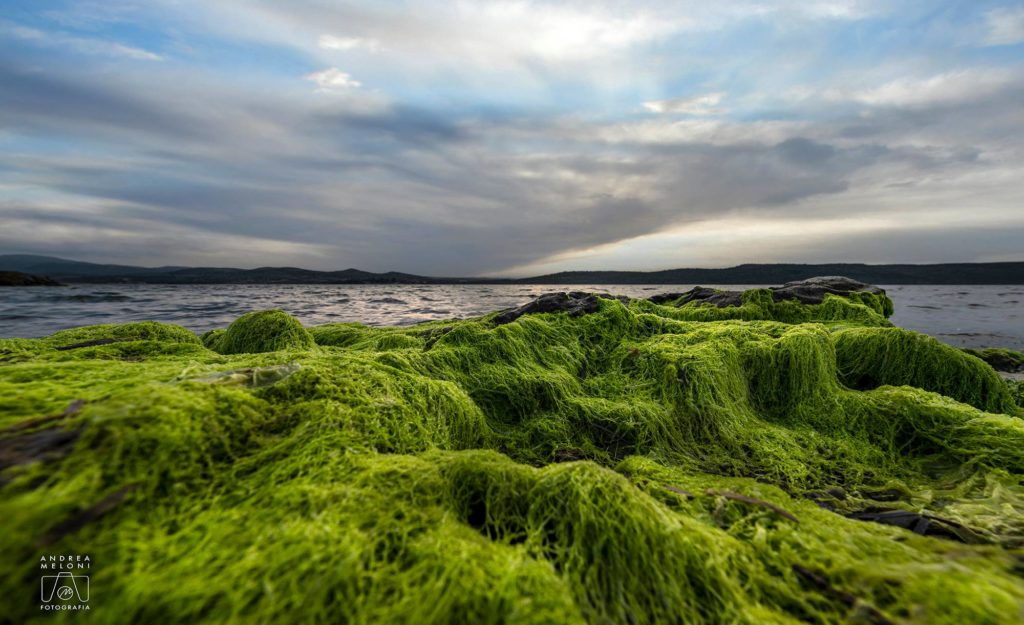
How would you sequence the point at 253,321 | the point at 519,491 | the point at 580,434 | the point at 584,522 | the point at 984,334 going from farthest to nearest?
the point at 984,334 < the point at 253,321 < the point at 580,434 < the point at 519,491 < the point at 584,522

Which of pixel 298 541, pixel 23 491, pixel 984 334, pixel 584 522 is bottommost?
pixel 984 334

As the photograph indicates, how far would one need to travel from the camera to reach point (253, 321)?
172 inches

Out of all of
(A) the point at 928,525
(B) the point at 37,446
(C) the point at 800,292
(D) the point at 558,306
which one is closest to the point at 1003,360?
(C) the point at 800,292

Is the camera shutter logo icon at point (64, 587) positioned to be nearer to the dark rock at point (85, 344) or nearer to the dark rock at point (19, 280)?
the dark rock at point (85, 344)

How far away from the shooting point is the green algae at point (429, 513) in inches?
37.8

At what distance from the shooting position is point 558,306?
539 centimetres

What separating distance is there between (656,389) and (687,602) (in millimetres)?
2525

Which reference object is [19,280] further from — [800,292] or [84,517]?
[800,292]

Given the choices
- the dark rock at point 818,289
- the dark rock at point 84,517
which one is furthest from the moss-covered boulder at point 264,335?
the dark rock at point 818,289

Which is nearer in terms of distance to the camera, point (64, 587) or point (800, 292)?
point (64, 587)

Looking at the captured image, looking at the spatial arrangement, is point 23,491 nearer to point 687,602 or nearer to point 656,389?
point 687,602

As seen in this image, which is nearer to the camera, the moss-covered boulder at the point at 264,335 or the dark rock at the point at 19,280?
the moss-covered boulder at the point at 264,335

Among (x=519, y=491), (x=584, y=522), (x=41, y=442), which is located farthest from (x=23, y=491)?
(x=584, y=522)

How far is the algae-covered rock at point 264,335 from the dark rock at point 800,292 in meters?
7.37
